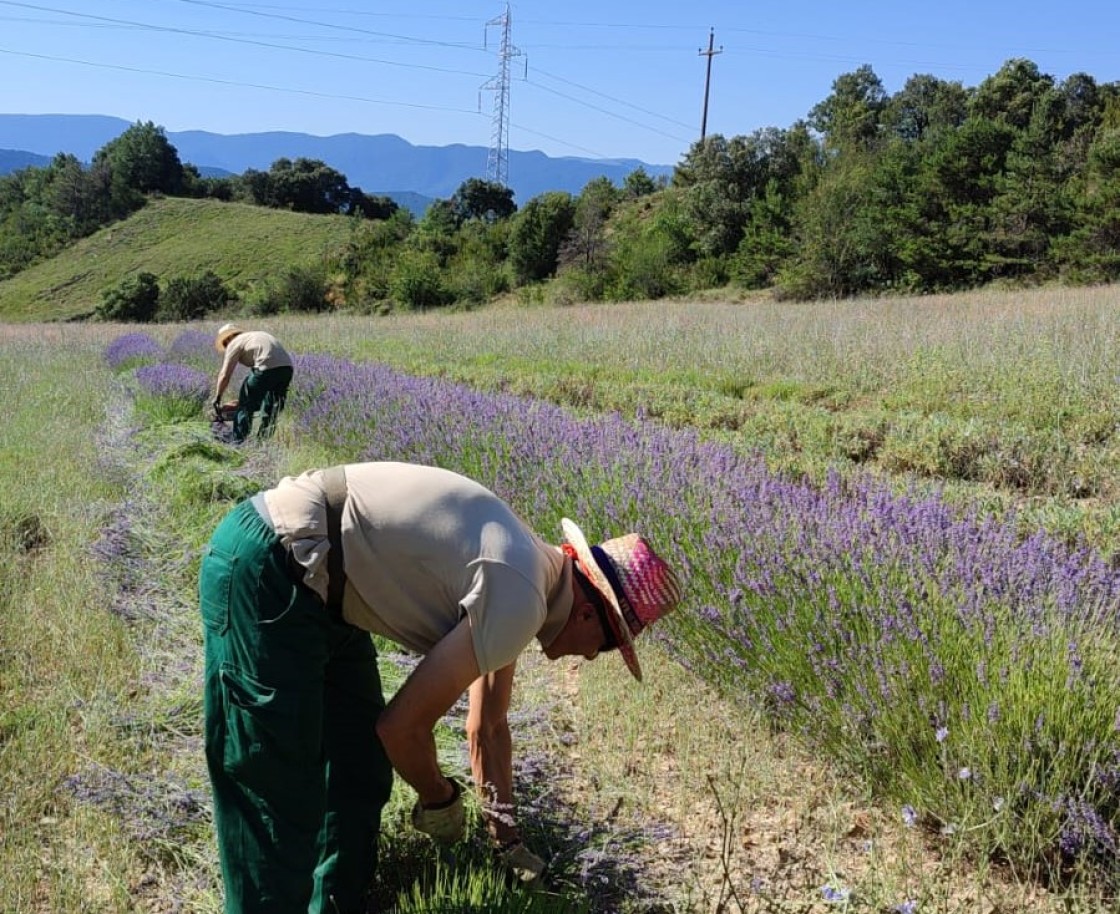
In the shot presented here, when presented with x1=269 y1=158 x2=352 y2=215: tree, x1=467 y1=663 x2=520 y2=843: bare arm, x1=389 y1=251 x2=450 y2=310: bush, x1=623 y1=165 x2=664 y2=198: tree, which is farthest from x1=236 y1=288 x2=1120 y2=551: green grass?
x1=269 y1=158 x2=352 y2=215: tree

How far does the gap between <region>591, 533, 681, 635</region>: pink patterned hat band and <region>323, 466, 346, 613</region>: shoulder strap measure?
18.9 inches

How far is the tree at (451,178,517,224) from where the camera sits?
4743 centimetres

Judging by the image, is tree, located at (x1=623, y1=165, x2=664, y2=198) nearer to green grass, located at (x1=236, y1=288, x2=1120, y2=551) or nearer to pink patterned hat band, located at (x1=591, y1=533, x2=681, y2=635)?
green grass, located at (x1=236, y1=288, x2=1120, y2=551)

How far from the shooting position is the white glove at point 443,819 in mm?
1798

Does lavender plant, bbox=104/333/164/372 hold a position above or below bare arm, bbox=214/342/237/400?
below

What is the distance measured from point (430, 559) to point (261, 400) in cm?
570

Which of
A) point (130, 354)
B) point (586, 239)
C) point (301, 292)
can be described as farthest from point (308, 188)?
point (130, 354)

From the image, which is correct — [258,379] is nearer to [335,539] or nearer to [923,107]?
[335,539]

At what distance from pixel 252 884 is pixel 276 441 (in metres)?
5.17

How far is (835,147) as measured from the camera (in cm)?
3600

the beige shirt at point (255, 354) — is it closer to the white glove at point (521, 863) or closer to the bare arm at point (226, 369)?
the bare arm at point (226, 369)

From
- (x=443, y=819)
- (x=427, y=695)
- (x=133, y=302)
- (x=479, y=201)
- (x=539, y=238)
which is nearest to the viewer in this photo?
(x=427, y=695)

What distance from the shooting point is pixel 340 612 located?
5.52 feet

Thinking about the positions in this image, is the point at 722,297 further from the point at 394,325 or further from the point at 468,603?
the point at 468,603
